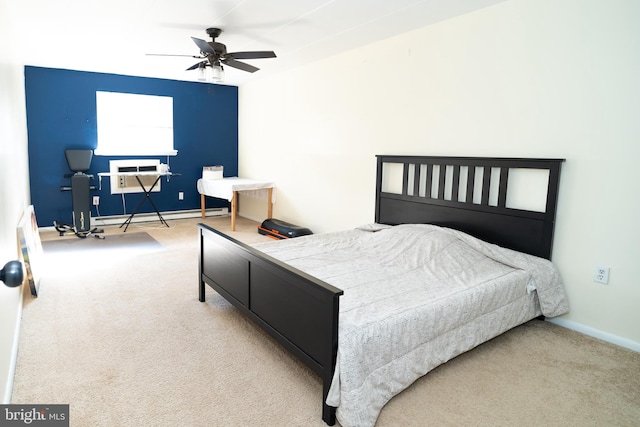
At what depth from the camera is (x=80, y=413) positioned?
6.08ft

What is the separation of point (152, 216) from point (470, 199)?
5.00 meters

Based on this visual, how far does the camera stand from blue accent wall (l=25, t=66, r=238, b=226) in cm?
545

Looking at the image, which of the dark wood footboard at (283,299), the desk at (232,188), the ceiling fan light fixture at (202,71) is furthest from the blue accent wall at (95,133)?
the dark wood footboard at (283,299)

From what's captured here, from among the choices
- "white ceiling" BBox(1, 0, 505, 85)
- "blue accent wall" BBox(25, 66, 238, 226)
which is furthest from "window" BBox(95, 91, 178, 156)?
"white ceiling" BBox(1, 0, 505, 85)

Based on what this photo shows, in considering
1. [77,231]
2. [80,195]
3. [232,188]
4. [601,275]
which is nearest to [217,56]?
[232,188]

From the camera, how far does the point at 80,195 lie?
5289mm

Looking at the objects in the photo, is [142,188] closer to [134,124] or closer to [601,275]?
[134,124]

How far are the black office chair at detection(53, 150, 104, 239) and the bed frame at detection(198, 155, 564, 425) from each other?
120 inches

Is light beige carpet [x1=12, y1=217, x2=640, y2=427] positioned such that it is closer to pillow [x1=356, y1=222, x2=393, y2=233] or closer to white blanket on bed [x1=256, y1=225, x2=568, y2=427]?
white blanket on bed [x1=256, y1=225, x2=568, y2=427]

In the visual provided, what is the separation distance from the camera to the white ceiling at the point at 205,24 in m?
3.13

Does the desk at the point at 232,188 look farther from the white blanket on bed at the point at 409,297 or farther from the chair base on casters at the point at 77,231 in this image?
the white blanket on bed at the point at 409,297

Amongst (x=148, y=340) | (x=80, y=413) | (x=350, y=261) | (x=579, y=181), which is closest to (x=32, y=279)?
(x=148, y=340)

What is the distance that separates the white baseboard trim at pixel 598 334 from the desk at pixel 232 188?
13.2ft

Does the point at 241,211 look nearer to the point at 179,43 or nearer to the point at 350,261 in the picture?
the point at 179,43
